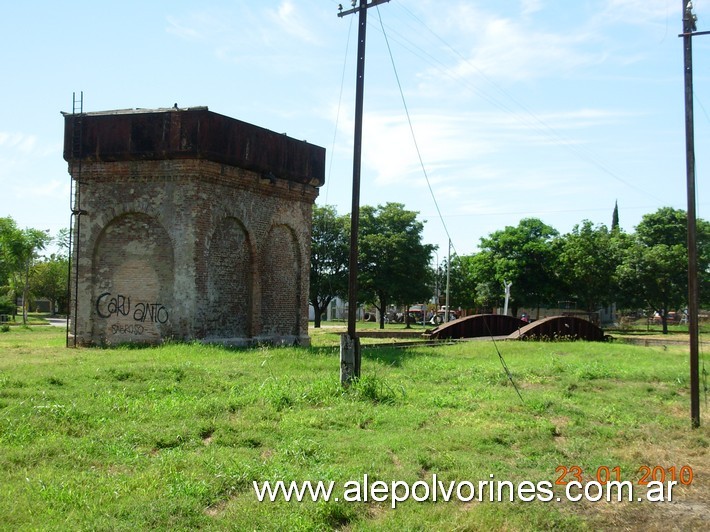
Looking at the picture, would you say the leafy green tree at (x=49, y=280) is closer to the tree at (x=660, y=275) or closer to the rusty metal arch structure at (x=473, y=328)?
the rusty metal arch structure at (x=473, y=328)

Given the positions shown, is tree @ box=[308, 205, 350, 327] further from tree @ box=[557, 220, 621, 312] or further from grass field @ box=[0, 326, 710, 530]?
grass field @ box=[0, 326, 710, 530]

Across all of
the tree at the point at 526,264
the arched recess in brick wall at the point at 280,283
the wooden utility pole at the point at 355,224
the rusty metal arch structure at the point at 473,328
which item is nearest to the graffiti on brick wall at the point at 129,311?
the arched recess in brick wall at the point at 280,283

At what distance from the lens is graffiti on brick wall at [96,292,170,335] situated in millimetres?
18453

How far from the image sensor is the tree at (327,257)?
147 feet

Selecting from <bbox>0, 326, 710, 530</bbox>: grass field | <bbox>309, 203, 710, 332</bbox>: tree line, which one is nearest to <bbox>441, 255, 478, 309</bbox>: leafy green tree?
<bbox>309, 203, 710, 332</bbox>: tree line

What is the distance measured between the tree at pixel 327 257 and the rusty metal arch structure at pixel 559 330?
777 inches

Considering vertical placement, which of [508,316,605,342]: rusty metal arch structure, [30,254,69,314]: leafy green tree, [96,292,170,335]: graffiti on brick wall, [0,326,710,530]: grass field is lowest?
[0,326,710,530]: grass field

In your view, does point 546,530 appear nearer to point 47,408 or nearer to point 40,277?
point 47,408

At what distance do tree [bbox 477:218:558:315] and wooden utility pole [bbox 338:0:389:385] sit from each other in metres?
45.3

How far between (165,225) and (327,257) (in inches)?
1094

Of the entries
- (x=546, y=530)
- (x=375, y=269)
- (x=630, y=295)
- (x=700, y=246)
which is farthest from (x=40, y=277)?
(x=546, y=530)

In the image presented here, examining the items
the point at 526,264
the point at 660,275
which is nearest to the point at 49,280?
the point at 526,264

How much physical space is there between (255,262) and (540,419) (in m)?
12.1

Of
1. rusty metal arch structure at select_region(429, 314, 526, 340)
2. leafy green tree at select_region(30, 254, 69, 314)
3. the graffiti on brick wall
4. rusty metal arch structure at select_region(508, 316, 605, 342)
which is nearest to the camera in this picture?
the graffiti on brick wall
